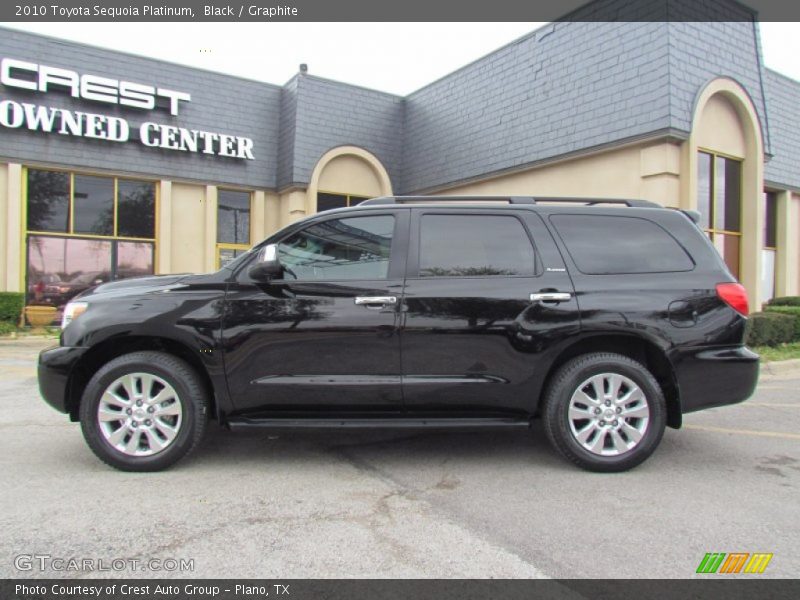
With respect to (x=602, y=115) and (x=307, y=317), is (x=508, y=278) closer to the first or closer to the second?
(x=307, y=317)

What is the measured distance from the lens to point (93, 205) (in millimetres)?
13750

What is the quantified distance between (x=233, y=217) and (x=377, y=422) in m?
12.7

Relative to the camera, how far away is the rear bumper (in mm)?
4082

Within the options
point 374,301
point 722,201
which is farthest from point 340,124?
point 374,301

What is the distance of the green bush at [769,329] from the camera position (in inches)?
396

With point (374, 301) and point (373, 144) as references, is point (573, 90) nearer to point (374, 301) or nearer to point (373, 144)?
point (373, 144)

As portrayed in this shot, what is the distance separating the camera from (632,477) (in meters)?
4.02

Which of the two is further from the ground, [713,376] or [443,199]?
[443,199]

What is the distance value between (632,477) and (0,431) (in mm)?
5326

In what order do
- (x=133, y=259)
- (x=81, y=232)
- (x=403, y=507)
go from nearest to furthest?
1. (x=403, y=507)
2. (x=81, y=232)
3. (x=133, y=259)

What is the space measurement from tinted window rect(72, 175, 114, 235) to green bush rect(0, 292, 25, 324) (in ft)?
6.80

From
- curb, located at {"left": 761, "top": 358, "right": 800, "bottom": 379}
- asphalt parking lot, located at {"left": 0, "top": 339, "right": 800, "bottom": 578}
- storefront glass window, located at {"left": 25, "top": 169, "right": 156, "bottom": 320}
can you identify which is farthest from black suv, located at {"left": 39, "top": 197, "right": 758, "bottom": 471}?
storefront glass window, located at {"left": 25, "top": 169, "right": 156, "bottom": 320}

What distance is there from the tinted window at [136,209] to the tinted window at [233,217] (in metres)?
1.68

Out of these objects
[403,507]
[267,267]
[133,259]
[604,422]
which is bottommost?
[403,507]
